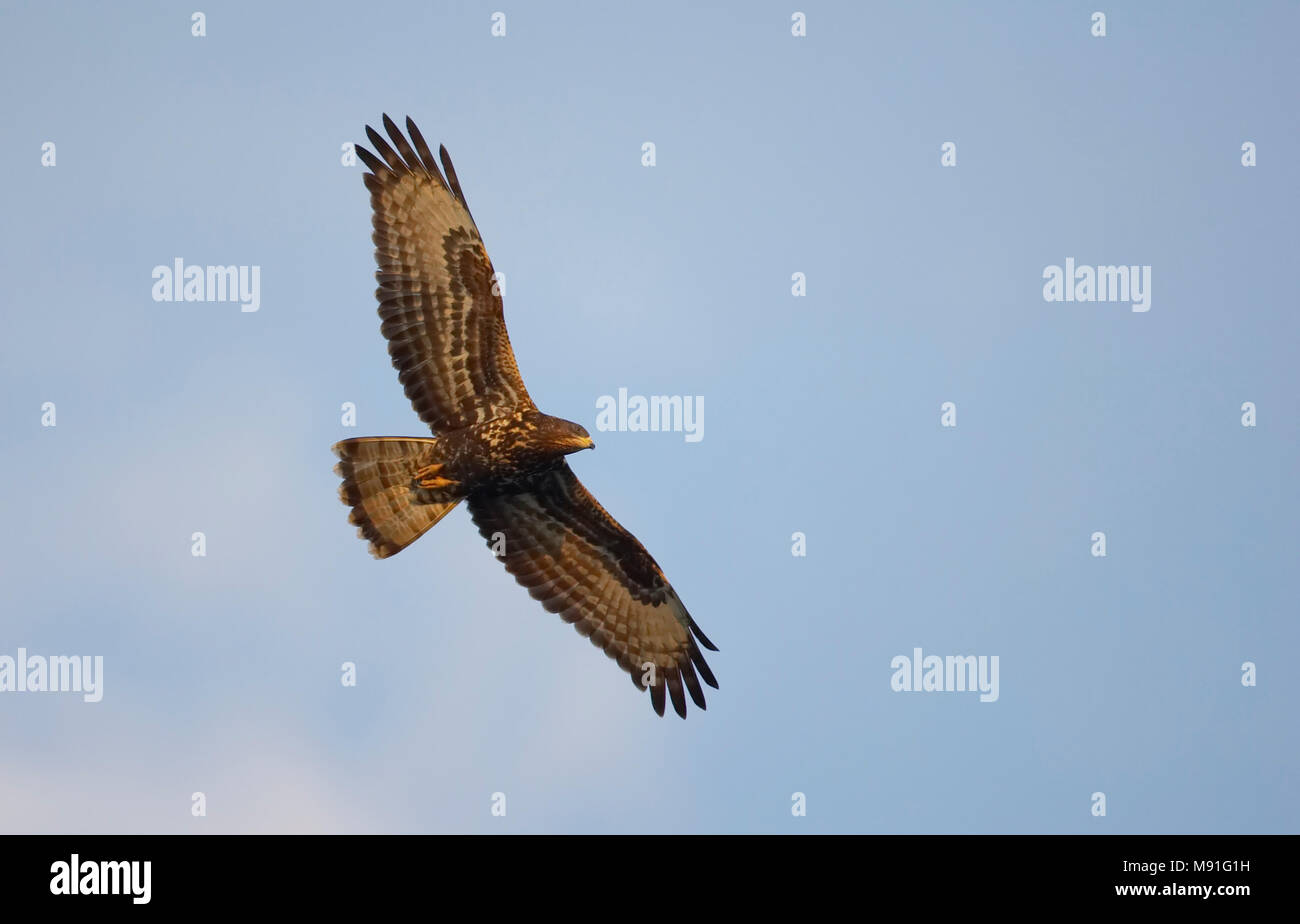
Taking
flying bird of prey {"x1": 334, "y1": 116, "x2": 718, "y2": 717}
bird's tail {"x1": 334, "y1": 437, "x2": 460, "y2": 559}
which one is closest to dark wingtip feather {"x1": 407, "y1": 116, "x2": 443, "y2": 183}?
flying bird of prey {"x1": 334, "y1": 116, "x2": 718, "y2": 717}

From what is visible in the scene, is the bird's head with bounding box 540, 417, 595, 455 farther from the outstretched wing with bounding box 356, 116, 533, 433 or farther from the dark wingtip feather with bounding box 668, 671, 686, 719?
the dark wingtip feather with bounding box 668, 671, 686, 719

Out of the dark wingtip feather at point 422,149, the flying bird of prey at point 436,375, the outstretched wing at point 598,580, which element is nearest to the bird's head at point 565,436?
the flying bird of prey at point 436,375

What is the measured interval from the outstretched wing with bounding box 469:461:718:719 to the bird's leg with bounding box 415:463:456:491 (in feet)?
2.27

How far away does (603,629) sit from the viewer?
669 inches

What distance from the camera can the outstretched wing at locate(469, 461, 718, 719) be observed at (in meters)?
16.6

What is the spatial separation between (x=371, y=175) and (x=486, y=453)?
115 inches

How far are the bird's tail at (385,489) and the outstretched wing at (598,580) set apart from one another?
0.78m

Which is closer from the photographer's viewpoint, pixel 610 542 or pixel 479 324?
pixel 479 324

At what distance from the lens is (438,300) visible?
15.6 metres

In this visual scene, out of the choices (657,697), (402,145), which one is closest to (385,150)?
(402,145)

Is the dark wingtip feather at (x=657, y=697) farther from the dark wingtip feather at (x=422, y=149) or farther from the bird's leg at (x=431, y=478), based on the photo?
the dark wingtip feather at (x=422, y=149)
